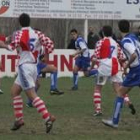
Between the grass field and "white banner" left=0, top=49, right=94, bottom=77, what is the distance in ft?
23.6

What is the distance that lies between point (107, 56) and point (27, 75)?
3158mm

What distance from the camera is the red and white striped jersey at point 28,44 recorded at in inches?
490

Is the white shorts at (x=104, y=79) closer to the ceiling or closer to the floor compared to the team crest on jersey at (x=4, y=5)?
closer to the floor

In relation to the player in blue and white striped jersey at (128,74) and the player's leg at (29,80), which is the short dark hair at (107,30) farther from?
the player's leg at (29,80)

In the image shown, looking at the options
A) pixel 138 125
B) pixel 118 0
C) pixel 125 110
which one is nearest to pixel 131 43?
pixel 138 125

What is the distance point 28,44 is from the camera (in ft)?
40.9

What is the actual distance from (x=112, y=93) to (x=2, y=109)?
5.65 metres

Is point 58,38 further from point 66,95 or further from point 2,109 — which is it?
point 2,109

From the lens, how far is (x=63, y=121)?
46.0 feet

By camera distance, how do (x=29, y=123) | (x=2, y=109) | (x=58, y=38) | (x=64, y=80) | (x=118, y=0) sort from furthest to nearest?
(x=58, y=38) < (x=118, y=0) < (x=64, y=80) < (x=2, y=109) < (x=29, y=123)

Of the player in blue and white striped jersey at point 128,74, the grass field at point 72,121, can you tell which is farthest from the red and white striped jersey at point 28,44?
the player in blue and white striped jersey at point 128,74

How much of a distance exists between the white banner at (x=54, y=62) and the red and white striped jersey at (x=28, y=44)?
15158mm

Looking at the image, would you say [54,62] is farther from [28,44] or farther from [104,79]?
[28,44]

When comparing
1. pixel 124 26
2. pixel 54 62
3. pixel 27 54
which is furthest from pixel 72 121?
pixel 54 62
